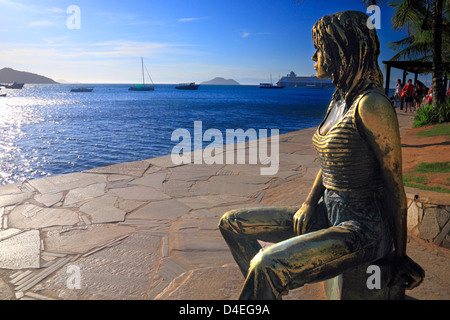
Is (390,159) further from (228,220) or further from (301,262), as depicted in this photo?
(228,220)

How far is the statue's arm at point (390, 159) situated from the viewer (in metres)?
1.55

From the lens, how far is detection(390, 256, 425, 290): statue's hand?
1661 millimetres

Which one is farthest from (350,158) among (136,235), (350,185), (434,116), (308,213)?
(434,116)

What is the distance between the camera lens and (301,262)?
149cm

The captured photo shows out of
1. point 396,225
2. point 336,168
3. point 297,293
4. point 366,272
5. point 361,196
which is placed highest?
point 336,168

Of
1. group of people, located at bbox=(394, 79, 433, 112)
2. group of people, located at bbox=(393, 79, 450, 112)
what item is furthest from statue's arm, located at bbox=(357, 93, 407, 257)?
group of people, located at bbox=(394, 79, 433, 112)

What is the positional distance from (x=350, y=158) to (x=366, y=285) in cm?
72

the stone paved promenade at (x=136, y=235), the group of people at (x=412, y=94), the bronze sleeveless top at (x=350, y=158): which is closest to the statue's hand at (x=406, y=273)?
the bronze sleeveless top at (x=350, y=158)

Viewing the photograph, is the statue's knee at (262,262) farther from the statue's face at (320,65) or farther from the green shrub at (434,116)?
the green shrub at (434,116)
